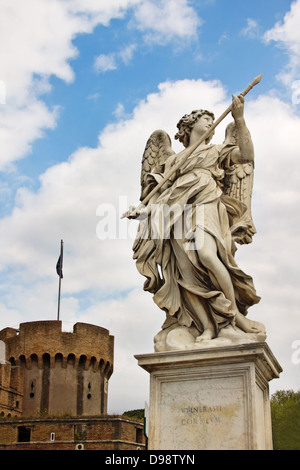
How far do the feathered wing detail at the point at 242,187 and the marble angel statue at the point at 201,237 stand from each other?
0.03ft

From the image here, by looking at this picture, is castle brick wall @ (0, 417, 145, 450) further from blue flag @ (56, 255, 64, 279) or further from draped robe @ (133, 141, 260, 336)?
draped robe @ (133, 141, 260, 336)

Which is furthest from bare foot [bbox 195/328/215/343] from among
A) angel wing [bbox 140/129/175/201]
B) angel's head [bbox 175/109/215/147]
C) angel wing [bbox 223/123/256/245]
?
angel's head [bbox 175/109/215/147]

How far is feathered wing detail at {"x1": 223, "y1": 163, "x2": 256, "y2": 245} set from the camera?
647 centimetres

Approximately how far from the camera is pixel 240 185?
672 centimetres

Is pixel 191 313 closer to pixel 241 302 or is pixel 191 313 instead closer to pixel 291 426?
pixel 241 302

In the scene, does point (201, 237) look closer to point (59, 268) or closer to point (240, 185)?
point (240, 185)

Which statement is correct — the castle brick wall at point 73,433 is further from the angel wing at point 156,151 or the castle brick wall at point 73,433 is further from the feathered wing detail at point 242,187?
the feathered wing detail at point 242,187

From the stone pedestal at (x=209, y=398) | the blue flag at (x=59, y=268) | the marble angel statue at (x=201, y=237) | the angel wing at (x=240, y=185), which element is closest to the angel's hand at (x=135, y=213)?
the marble angel statue at (x=201, y=237)

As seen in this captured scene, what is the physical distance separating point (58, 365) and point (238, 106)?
4063 cm

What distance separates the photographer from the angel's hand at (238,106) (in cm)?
614

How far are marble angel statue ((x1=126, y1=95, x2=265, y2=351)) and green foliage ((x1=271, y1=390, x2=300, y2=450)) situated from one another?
946 inches

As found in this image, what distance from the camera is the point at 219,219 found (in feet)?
20.4

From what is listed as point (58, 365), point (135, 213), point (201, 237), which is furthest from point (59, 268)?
point (201, 237)

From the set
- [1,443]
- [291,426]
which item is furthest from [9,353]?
[291,426]
